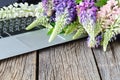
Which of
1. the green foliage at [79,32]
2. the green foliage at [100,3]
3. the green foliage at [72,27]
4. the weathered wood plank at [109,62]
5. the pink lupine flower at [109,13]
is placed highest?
the green foliage at [100,3]

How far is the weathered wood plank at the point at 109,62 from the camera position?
2.48ft

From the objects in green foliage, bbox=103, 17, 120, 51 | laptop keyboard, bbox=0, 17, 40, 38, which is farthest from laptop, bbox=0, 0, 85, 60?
green foliage, bbox=103, 17, 120, 51

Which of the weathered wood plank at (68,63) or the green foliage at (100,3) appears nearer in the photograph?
the weathered wood plank at (68,63)

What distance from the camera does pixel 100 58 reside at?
0.85 metres

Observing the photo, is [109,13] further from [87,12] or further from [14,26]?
[14,26]

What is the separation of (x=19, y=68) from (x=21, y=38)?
4.4 inches

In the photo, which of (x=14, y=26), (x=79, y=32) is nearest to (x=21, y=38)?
(x=14, y=26)

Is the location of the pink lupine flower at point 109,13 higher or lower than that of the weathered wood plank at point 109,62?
higher

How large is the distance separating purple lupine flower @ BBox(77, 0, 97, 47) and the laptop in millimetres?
92

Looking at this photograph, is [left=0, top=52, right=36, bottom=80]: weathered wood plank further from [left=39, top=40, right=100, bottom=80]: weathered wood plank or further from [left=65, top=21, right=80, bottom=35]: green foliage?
[left=65, top=21, right=80, bottom=35]: green foliage

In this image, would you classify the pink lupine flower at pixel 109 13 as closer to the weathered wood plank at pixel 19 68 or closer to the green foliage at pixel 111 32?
the green foliage at pixel 111 32

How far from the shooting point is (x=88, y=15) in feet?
2.80

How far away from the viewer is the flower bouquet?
33.9 inches

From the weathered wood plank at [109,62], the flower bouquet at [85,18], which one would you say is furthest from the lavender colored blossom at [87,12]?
the weathered wood plank at [109,62]
